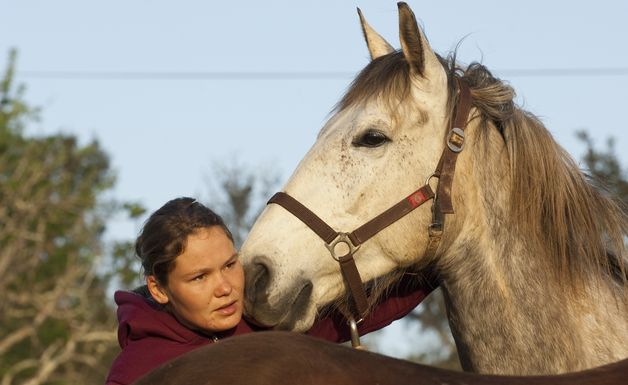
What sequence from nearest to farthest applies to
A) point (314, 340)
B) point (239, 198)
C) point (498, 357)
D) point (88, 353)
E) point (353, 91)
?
point (314, 340)
point (498, 357)
point (353, 91)
point (88, 353)
point (239, 198)

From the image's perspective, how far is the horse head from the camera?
12.4ft

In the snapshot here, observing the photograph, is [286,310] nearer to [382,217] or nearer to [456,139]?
[382,217]

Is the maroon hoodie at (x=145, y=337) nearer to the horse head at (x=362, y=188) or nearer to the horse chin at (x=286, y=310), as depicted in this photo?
the horse chin at (x=286, y=310)

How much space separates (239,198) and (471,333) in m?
22.9

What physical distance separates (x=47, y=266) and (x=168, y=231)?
76.8 feet

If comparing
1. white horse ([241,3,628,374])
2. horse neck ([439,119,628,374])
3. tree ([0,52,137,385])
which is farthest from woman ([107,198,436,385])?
tree ([0,52,137,385])

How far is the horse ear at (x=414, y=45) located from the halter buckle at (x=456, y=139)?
263 millimetres

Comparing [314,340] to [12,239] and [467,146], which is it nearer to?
[467,146]

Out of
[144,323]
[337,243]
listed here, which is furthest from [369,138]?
[144,323]

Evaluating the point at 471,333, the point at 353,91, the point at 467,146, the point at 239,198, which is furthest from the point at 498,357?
the point at 239,198

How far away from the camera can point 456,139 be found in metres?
3.96

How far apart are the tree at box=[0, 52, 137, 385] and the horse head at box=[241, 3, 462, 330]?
16973 mm

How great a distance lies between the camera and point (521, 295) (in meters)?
3.80

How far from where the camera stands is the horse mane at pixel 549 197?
3.87m
